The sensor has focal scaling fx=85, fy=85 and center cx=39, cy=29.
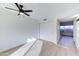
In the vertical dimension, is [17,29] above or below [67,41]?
above

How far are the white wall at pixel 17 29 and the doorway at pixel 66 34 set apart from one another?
0.42 meters

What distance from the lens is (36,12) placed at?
1.26 m

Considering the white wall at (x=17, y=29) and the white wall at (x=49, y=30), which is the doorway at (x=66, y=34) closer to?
the white wall at (x=49, y=30)

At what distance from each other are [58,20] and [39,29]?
0.33 metres

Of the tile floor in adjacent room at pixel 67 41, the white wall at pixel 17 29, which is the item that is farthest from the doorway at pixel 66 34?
the white wall at pixel 17 29

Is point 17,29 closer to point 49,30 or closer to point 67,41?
point 49,30

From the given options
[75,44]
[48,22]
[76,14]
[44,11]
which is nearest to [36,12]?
[44,11]

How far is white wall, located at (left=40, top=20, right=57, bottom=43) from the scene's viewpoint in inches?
53.2

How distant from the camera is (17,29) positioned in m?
1.34

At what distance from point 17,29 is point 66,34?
31.4 inches

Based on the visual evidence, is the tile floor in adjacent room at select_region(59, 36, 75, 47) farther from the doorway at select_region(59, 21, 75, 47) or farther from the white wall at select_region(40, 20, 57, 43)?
the white wall at select_region(40, 20, 57, 43)

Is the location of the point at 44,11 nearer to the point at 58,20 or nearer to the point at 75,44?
the point at 58,20

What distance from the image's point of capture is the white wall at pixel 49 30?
1352 mm

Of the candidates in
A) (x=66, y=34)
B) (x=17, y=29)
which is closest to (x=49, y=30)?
(x=66, y=34)
